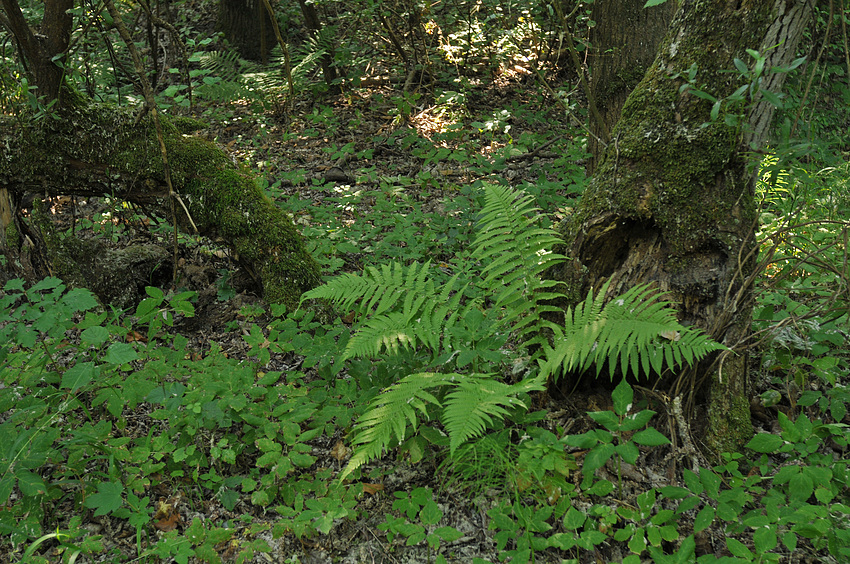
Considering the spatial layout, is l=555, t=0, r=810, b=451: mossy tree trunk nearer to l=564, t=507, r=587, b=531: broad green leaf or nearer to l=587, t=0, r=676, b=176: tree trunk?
l=564, t=507, r=587, b=531: broad green leaf

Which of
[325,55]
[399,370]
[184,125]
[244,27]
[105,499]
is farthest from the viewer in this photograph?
[244,27]

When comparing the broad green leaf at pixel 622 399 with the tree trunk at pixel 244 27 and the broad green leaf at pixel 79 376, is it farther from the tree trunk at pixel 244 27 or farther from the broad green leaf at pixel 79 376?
the tree trunk at pixel 244 27

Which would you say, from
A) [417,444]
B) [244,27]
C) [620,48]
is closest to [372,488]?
[417,444]

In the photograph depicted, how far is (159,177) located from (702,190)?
10.7 feet

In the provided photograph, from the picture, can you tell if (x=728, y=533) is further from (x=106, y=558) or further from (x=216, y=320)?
(x=216, y=320)

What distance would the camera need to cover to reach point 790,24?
2434mm

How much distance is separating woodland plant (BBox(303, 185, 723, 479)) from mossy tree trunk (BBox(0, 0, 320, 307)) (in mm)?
905

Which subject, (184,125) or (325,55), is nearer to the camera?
(184,125)

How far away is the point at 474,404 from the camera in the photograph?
229 centimetres

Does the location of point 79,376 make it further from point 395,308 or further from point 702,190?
point 702,190

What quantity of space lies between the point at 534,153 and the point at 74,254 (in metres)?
4.30

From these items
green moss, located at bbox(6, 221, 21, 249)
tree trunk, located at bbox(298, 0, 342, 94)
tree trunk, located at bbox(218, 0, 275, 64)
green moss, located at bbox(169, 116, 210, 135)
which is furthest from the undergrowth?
tree trunk, located at bbox(218, 0, 275, 64)

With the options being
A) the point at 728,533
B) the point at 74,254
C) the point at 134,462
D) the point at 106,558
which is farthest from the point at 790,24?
the point at 74,254

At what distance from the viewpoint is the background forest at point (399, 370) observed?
7.38 ft
